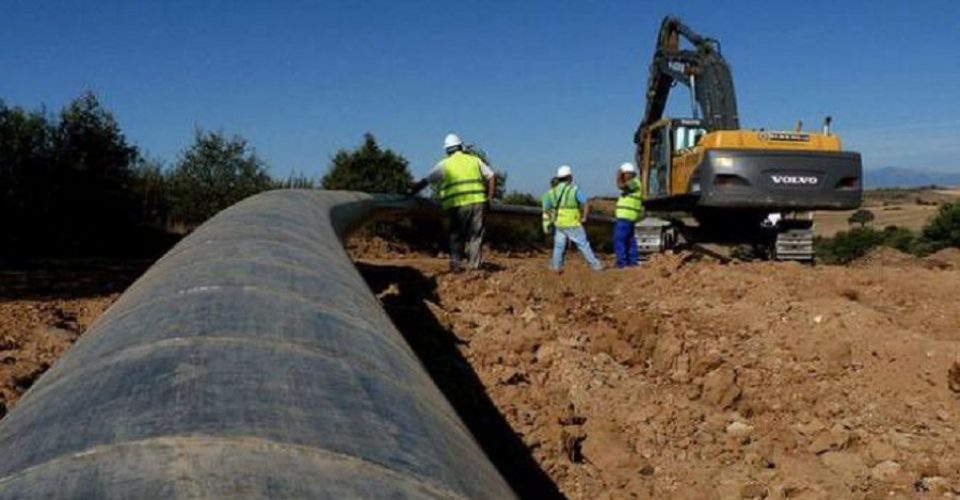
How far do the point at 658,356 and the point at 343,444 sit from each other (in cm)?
546

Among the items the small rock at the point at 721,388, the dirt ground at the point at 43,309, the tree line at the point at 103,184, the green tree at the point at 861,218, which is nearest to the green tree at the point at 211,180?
the tree line at the point at 103,184

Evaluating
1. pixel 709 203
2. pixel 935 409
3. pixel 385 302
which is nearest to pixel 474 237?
pixel 385 302

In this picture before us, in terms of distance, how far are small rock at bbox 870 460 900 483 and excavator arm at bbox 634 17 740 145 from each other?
35.4 ft

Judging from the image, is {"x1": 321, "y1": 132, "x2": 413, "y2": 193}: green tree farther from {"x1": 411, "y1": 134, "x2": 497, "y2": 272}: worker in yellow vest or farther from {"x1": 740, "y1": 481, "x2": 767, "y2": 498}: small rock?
{"x1": 740, "y1": 481, "x2": 767, "y2": 498}: small rock

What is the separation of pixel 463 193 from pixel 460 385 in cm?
524

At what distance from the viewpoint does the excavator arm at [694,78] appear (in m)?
15.0

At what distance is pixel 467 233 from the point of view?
11070mm

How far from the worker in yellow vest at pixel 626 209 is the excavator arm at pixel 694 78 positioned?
2.62 meters

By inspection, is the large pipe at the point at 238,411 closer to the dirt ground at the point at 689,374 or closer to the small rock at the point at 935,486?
the dirt ground at the point at 689,374

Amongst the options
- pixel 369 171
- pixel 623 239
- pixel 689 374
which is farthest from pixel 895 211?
pixel 689 374

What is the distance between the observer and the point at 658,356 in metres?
6.71

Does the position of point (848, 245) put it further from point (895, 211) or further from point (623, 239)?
point (895, 211)

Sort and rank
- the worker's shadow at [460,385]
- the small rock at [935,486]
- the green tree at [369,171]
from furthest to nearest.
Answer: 1. the green tree at [369,171]
2. the worker's shadow at [460,385]
3. the small rock at [935,486]

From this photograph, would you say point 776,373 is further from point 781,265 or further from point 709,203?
point 709,203
